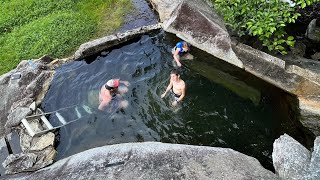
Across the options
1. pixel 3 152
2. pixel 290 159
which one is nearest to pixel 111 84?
pixel 3 152

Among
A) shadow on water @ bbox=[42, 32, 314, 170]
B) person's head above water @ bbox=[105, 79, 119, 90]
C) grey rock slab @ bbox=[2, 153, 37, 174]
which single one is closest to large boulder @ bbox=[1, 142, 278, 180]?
grey rock slab @ bbox=[2, 153, 37, 174]

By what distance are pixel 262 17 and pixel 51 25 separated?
28.5ft

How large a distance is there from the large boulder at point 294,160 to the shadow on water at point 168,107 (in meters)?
1.36

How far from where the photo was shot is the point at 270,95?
10211mm

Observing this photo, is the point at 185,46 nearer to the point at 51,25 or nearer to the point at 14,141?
the point at 14,141

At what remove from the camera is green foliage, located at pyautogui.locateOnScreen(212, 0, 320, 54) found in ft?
29.5

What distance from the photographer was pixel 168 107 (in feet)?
34.5

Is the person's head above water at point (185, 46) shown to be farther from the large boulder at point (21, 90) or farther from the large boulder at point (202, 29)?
the large boulder at point (21, 90)

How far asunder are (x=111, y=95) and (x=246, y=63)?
164 inches

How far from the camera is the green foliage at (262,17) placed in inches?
354

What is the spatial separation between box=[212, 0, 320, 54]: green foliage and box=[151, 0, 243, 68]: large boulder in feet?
1.30

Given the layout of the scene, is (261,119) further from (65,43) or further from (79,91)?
(65,43)

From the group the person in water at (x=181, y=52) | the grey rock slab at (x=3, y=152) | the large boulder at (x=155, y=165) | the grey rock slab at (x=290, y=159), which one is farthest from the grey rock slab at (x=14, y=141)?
the grey rock slab at (x=290, y=159)

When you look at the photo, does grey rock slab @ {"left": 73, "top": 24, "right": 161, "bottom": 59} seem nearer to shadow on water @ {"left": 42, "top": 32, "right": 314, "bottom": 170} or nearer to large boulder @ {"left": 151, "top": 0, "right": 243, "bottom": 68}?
shadow on water @ {"left": 42, "top": 32, "right": 314, "bottom": 170}
